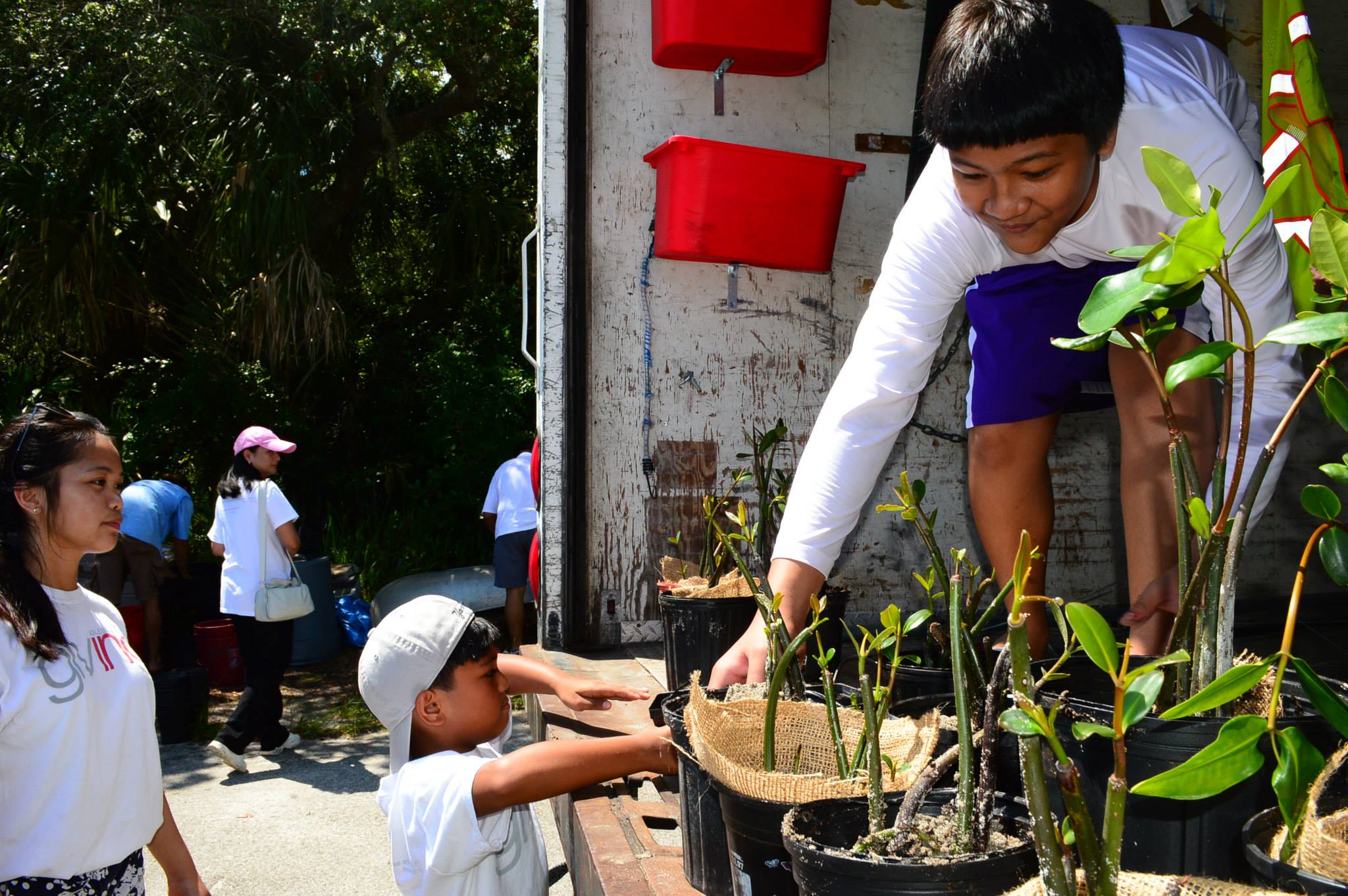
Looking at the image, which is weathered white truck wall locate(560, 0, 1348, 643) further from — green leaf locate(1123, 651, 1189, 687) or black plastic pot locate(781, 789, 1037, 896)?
green leaf locate(1123, 651, 1189, 687)

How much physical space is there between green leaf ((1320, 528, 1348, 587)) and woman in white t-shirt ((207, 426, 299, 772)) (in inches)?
175

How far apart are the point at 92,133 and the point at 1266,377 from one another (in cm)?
743

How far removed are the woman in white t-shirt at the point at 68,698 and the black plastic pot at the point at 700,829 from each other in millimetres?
950

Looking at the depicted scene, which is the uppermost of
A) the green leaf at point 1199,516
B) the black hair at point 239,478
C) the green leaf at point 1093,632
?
the green leaf at point 1199,516

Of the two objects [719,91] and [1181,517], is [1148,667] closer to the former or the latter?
[1181,517]

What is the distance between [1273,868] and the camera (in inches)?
37.9

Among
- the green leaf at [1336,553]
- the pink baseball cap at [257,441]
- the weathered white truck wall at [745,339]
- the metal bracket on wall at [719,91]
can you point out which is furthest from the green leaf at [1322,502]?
the pink baseball cap at [257,441]

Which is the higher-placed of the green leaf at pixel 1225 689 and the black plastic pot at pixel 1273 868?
the green leaf at pixel 1225 689

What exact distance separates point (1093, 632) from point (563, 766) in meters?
1.11

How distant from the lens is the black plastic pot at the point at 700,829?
1.62 m

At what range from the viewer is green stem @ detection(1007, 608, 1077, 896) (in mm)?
899

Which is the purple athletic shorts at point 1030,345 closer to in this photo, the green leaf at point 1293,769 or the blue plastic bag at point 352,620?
the green leaf at point 1293,769

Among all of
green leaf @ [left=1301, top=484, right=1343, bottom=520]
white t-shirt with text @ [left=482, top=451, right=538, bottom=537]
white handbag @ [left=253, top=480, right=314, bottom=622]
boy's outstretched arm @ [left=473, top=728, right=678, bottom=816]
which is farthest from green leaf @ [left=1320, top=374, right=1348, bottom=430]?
white t-shirt with text @ [left=482, top=451, right=538, bottom=537]

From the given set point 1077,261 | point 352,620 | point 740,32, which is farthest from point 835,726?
point 352,620
